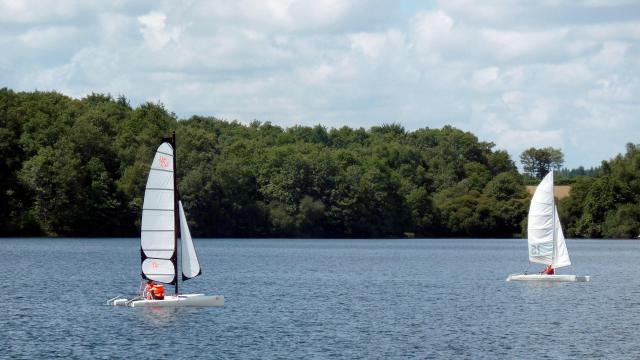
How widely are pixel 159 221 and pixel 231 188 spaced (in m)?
107

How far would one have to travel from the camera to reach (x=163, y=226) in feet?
172

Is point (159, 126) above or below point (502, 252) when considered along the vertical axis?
above

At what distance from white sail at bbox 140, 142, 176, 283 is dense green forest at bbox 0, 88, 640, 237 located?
291ft

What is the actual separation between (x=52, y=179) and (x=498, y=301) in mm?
85957

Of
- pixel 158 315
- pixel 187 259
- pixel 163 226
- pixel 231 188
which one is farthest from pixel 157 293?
pixel 231 188

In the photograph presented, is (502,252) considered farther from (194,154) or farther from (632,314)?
(632,314)

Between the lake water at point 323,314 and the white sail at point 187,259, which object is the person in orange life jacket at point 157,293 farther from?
the white sail at point 187,259

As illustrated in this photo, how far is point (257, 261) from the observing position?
100m

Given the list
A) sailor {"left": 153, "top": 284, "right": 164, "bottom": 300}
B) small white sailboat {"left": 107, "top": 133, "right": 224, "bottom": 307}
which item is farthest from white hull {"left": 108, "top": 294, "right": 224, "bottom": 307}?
sailor {"left": 153, "top": 284, "right": 164, "bottom": 300}

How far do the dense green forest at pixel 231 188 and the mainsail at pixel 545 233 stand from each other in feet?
247

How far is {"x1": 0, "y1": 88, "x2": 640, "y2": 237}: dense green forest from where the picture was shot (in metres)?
141

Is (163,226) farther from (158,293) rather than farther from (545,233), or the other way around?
(545,233)

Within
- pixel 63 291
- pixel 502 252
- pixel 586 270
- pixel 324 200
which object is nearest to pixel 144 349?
pixel 63 291

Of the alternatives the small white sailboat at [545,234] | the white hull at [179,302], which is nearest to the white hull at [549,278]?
the small white sailboat at [545,234]
